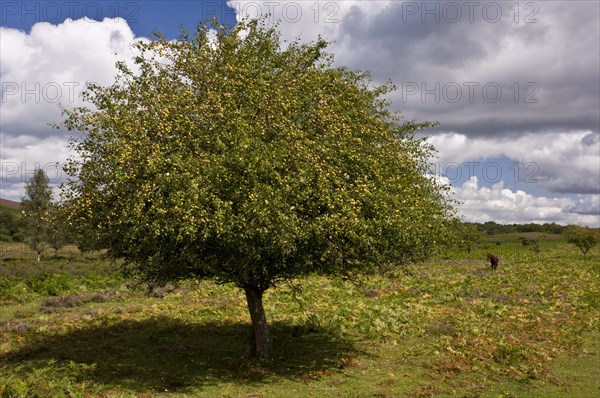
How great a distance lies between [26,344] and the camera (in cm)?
2198

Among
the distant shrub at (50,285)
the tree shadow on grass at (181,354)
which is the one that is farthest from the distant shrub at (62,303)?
the tree shadow on grass at (181,354)

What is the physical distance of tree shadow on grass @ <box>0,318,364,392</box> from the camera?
56.7 feet

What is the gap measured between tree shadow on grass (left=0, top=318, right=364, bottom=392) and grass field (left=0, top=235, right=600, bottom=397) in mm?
78

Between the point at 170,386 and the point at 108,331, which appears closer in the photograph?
the point at 170,386

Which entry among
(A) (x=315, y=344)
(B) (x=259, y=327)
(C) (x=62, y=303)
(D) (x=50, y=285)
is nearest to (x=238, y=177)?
(B) (x=259, y=327)

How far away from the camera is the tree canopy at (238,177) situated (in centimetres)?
1390

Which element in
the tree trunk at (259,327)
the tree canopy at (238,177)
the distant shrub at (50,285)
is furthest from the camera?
the distant shrub at (50,285)

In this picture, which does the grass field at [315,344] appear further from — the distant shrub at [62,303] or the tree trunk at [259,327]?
the tree trunk at [259,327]

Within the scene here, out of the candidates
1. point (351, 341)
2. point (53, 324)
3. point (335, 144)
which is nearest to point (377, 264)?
point (335, 144)

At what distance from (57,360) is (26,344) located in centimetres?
419

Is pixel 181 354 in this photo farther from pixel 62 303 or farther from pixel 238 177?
pixel 62 303

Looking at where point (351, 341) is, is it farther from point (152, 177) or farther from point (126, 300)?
point (126, 300)

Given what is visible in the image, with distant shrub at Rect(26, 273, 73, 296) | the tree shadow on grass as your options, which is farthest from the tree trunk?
distant shrub at Rect(26, 273, 73, 296)

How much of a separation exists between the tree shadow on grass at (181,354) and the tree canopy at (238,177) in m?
3.34
